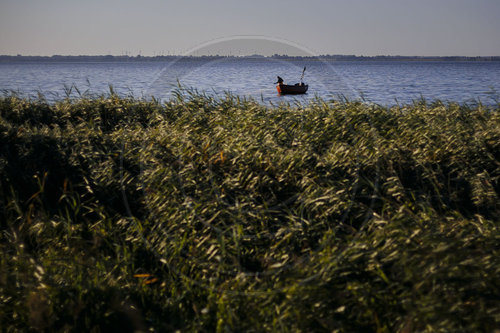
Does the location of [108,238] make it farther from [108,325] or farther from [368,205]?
[368,205]

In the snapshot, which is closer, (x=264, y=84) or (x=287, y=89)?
(x=287, y=89)

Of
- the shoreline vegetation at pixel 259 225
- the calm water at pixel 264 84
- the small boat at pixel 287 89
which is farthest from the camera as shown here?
the small boat at pixel 287 89

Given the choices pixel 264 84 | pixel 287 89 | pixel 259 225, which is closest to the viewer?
pixel 259 225

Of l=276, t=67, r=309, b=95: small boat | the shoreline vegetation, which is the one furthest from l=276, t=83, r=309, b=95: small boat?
the shoreline vegetation

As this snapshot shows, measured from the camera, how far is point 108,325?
3.63m

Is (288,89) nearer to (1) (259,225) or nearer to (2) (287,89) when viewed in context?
(2) (287,89)

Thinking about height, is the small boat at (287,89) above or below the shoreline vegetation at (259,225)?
above

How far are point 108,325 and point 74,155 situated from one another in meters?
3.58

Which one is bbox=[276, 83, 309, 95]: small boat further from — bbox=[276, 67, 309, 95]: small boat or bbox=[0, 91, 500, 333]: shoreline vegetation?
bbox=[0, 91, 500, 333]: shoreline vegetation

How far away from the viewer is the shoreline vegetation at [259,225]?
3.43 metres

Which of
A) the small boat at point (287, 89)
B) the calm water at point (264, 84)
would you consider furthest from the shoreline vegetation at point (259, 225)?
the small boat at point (287, 89)

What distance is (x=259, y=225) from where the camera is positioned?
15.8ft

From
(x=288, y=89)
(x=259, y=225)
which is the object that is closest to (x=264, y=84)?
(x=288, y=89)

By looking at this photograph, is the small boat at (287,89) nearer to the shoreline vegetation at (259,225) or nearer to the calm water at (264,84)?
the calm water at (264,84)
